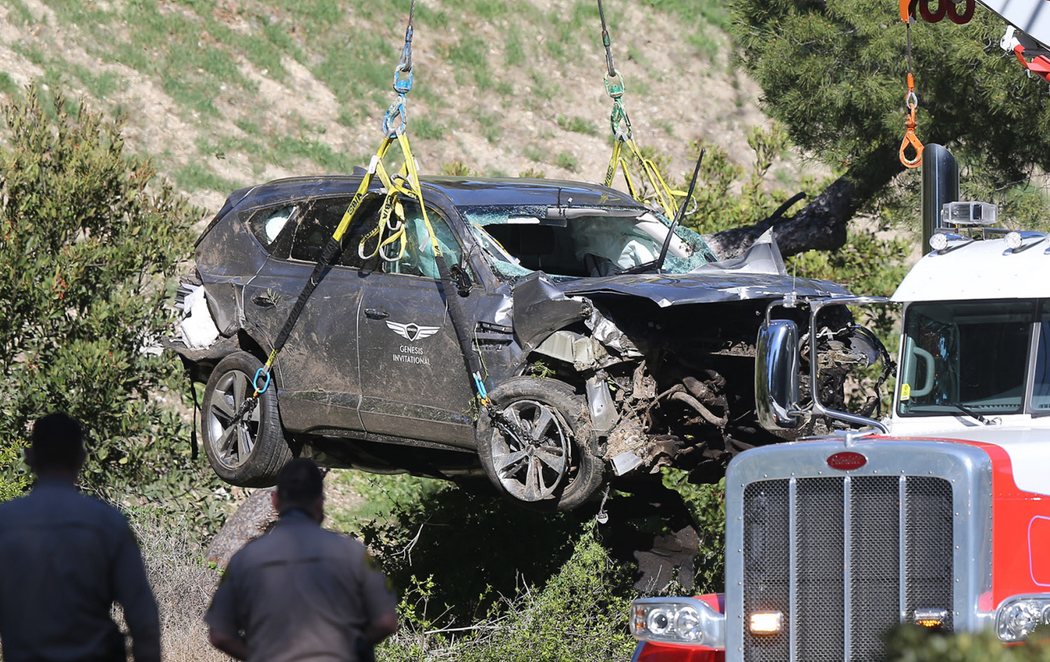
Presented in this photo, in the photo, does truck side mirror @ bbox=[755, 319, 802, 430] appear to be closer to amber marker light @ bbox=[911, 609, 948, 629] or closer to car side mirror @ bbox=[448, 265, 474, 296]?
amber marker light @ bbox=[911, 609, 948, 629]

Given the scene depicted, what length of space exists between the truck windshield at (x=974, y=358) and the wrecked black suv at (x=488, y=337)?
954 mm

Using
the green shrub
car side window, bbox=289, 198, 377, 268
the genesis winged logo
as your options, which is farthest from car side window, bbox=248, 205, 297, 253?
the green shrub

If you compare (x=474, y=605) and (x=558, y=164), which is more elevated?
(x=558, y=164)

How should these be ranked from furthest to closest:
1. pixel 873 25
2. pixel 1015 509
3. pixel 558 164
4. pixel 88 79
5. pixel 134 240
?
pixel 558 164, pixel 88 79, pixel 134 240, pixel 873 25, pixel 1015 509

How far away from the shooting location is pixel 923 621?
20.9 ft

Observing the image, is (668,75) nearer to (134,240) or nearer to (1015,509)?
(134,240)

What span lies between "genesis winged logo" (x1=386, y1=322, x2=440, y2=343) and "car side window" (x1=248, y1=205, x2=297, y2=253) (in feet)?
5.24

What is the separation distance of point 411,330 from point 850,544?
3552 millimetres

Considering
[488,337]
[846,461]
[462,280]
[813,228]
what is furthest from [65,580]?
[813,228]

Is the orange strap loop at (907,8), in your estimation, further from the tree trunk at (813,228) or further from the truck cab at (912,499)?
the tree trunk at (813,228)

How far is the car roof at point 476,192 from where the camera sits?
957cm

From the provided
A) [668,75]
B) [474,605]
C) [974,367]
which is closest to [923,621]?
[974,367]

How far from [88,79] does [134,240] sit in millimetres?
13770

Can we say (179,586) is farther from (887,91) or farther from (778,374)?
(887,91)
